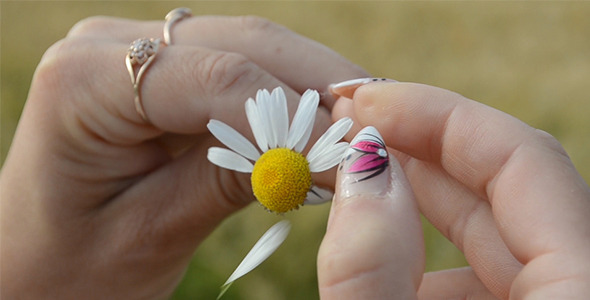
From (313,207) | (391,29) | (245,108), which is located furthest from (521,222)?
(391,29)

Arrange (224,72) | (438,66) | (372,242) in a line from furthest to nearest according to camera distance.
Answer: (438,66)
(224,72)
(372,242)

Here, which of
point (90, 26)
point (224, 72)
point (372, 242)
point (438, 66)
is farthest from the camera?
point (438, 66)

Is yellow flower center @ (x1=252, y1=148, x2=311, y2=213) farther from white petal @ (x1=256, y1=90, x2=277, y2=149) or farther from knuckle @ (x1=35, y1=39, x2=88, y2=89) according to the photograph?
knuckle @ (x1=35, y1=39, x2=88, y2=89)

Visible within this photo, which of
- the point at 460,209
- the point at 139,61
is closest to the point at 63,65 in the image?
the point at 139,61

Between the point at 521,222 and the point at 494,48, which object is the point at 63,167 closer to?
the point at 521,222

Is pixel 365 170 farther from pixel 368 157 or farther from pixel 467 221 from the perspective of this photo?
pixel 467 221

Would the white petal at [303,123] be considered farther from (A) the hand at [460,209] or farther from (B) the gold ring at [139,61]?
(B) the gold ring at [139,61]
